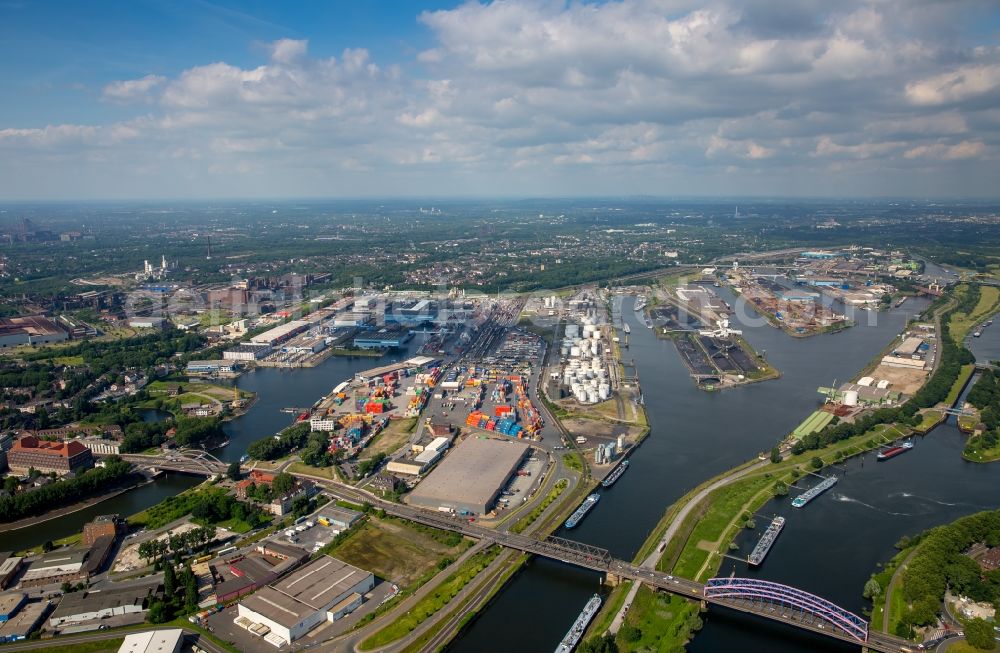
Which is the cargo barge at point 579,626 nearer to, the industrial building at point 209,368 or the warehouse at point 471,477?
the warehouse at point 471,477

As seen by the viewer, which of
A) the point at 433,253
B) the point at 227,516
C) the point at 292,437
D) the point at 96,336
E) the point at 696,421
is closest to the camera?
the point at 227,516

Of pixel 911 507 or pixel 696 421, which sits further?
pixel 696 421

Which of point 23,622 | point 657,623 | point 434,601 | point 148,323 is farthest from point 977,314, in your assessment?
point 148,323

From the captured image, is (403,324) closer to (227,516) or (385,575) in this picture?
(227,516)

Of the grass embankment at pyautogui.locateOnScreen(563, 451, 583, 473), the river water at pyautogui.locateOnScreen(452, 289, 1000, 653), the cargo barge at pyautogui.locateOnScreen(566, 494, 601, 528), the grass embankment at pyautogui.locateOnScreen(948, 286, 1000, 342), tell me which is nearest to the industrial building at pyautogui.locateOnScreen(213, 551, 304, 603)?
the river water at pyautogui.locateOnScreen(452, 289, 1000, 653)

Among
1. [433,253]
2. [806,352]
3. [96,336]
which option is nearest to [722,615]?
[806,352]

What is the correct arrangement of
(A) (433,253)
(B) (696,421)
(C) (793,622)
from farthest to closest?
1. (A) (433,253)
2. (B) (696,421)
3. (C) (793,622)

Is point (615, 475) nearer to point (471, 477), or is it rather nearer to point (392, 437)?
point (471, 477)
